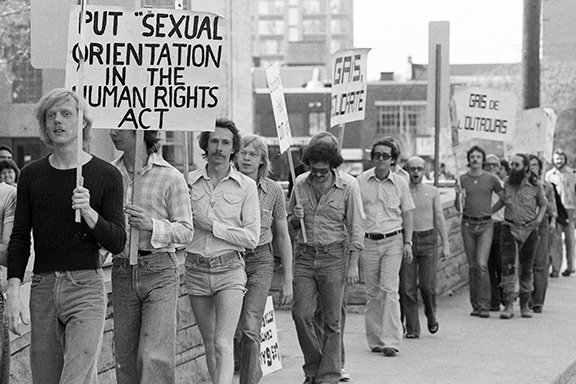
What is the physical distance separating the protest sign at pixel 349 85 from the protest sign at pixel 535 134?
21.6ft

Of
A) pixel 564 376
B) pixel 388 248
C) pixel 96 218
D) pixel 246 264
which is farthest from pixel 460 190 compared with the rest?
pixel 96 218

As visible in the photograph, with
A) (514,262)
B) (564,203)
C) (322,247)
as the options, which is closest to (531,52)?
(564,203)

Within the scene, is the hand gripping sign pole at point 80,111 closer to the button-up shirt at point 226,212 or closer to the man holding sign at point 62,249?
the man holding sign at point 62,249

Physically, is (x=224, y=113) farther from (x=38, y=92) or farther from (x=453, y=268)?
(x=453, y=268)

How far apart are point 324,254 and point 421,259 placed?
3.42m

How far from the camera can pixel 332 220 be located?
29.6ft

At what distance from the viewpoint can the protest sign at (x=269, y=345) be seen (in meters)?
9.41

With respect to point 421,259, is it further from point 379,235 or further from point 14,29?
point 14,29

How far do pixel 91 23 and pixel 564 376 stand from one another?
533 centimetres

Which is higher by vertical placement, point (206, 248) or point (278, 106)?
point (278, 106)

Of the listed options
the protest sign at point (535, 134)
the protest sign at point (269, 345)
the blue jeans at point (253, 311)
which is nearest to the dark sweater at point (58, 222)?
Result: the blue jeans at point (253, 311)

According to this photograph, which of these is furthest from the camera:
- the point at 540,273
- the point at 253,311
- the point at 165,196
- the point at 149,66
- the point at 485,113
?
the point at 485,113

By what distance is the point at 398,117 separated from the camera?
83312 mm

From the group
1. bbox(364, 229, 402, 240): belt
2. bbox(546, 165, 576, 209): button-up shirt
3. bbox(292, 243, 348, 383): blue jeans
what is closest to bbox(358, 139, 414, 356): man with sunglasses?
bbox(364, 229, 402, 240): belt
